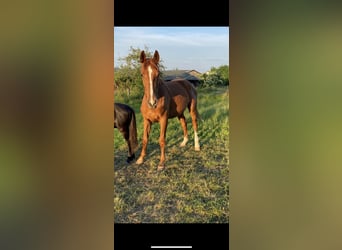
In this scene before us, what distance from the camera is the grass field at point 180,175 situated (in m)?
2.53

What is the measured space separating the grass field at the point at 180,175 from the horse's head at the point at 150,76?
147mm

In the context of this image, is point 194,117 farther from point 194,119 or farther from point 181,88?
point 181,88

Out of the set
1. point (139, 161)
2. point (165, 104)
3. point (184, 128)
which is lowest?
point (139, 161)

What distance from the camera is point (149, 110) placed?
2.68 meters

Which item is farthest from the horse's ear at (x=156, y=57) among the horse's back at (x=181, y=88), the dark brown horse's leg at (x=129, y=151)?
the dark brown horse's leg at (x=129, y=151)

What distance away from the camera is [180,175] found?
2.69 m

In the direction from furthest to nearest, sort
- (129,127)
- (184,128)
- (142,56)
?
(184,128) → (129,127) → (142,56)

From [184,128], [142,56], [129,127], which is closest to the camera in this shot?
[142,56]

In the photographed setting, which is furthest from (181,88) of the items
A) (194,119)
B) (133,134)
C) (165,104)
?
(133,134)

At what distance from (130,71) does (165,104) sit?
421mm

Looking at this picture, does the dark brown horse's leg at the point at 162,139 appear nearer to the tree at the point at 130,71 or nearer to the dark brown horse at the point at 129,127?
the dark brown horse at the point at 129,127
